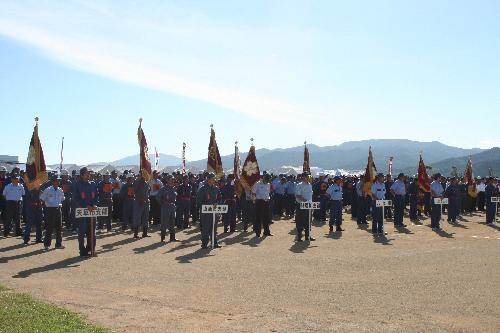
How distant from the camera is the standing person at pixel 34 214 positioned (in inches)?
628

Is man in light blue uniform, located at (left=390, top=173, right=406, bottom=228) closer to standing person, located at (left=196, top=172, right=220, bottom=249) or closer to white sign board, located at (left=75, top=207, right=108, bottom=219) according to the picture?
standing person, located at (left=196, top=172, right=220, bottom=249)

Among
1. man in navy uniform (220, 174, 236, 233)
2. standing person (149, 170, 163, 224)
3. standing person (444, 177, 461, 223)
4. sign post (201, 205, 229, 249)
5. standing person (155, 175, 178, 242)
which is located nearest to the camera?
sign post (201, 205, 229, 249)

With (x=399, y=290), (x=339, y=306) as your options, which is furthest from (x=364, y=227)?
(x=339, y=306)

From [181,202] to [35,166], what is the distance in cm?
596

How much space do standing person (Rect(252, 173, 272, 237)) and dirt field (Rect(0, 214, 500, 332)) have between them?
58.2 inches

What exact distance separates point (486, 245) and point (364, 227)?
5.98 m

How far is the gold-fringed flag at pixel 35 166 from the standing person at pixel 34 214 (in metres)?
0.27

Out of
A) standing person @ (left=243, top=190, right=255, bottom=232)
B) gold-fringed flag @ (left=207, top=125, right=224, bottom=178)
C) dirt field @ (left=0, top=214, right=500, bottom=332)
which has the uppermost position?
gold-fringed flag @ (left=207, top=125, right=224, bottom=178)

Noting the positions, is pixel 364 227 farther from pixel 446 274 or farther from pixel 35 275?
pixel 35 275

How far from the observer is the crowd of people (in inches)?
594

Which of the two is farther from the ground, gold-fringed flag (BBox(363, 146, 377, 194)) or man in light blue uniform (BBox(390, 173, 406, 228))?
gold-fringed flag (BBox(363, 146, 377, 194))

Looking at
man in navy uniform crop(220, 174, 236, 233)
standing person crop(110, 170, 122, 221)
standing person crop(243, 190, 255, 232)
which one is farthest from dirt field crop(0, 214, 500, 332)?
standing person crop(110, 170, 122, 221)

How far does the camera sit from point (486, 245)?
1645 centimetres

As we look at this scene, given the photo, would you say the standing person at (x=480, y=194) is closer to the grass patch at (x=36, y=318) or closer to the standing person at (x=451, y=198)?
the standing person at (x=451, y=198)
